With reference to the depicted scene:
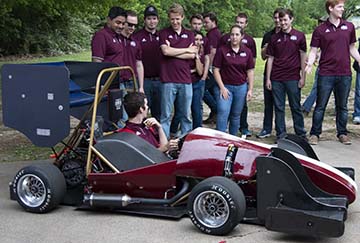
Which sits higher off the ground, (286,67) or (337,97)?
(286,67)

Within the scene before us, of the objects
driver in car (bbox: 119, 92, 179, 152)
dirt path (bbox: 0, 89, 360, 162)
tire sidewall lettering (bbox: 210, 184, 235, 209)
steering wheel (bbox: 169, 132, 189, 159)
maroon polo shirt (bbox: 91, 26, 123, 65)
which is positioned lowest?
dirt path (bbox: 0, 89, 360, 162)

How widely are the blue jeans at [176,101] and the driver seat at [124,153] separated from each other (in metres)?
2.48

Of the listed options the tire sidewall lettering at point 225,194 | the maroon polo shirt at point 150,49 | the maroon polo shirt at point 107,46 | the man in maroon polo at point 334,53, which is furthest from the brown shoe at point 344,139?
the tire sidewall lettering at point 225,194

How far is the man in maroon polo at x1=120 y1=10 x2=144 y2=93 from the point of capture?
769cm

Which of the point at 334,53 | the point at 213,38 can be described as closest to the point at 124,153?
the point at 334,53

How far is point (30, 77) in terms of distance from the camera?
5.57 metres

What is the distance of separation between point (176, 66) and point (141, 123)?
7.05 ft

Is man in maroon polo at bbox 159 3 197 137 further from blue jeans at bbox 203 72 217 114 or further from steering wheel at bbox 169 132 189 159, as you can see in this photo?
steering wheel at bbox 169 132 189 159

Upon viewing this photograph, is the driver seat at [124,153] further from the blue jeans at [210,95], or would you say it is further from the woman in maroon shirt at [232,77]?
the blue jeans at [210,95]

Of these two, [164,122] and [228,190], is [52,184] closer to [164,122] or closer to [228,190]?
[228,190]

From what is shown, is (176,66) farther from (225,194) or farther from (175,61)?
(225,194)

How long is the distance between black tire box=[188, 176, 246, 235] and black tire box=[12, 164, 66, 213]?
1.31 meters

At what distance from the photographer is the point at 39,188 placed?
5543 mm

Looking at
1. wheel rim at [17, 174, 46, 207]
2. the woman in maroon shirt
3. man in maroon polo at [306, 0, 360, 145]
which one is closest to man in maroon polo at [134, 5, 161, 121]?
the woman in maroon shirt
